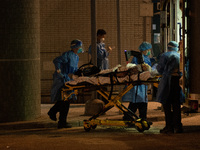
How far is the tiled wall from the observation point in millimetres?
19844

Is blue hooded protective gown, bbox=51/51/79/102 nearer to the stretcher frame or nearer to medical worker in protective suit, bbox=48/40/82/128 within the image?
medical worker in protective suit, bbox=48/40/82/128

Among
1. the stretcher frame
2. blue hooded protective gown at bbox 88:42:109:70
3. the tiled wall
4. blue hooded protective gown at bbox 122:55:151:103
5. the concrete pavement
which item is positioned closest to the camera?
the stretcher frame

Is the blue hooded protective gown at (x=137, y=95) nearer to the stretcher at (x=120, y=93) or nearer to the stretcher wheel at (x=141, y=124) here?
the stretcher at (x=120, y=93)

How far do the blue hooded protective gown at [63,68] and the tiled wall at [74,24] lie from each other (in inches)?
253

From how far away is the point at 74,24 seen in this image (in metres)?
19.9

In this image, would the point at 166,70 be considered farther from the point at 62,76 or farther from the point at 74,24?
the point at 74,24

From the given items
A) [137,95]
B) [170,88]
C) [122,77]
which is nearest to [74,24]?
→ [137,95]

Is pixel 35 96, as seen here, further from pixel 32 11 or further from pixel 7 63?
pixel 32 11

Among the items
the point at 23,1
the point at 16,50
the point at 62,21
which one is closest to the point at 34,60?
the point at 16,50

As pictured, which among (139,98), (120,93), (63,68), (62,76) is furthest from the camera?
(63,68)

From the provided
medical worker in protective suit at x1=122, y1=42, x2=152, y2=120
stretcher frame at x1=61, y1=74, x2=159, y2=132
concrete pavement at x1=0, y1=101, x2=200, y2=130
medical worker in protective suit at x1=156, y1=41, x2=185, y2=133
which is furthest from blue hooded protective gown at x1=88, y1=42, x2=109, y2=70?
medical worker in protective suit at x1=156, y1=41, x2=185, y2=133

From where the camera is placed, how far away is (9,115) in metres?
14.4

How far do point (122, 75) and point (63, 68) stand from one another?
210 centimetres

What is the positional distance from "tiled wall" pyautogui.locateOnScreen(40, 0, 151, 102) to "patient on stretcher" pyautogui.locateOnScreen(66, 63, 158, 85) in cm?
784
